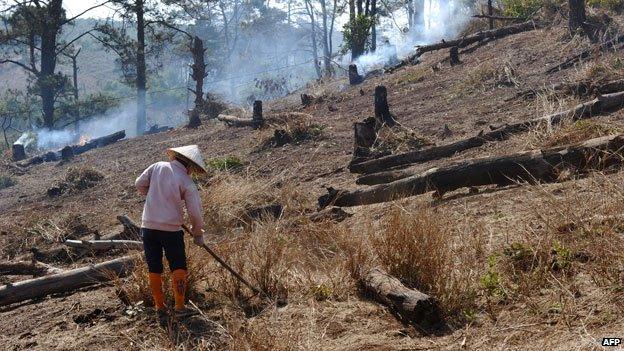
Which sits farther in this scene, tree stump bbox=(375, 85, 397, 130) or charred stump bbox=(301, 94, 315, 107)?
charred stump bbox=(301, 94, 315, 107)

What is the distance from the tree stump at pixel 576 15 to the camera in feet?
55.4

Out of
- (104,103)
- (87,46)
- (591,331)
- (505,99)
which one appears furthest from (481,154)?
(87,46)

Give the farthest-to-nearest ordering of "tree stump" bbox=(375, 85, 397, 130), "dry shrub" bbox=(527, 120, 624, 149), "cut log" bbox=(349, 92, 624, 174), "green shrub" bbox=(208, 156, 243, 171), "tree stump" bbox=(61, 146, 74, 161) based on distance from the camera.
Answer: "tree stump" bbox=(61, 146, 74, 161) → "green shrub" bbox=(208, 156, 243, 171) → "tree stump" bbox=(375, 85, 397, 130) → "cut log" bbox=(349, 92, 624, 174) → "dry shrub" bbox=(527, 120, 624, 149)

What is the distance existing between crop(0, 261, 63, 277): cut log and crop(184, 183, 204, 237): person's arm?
2523 millimetres

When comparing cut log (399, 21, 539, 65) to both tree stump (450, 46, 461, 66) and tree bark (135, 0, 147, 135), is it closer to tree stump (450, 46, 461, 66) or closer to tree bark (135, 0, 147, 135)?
tree stump (450, 46, 461, 66)

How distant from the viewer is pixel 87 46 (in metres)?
92.6

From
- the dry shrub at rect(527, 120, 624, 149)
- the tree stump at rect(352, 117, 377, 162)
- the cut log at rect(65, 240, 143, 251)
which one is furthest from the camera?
the tree stump at rect(352, 117, 377, 162)

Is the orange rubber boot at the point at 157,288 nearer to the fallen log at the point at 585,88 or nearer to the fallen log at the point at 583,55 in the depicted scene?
the fallen log at the point at 585,88

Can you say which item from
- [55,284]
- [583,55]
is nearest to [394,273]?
[55,284]

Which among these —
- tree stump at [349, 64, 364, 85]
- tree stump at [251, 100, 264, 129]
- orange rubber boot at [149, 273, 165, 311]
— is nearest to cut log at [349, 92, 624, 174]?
orange rubber boot at [149, 273, 165, 311]

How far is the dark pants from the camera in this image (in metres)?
5.83

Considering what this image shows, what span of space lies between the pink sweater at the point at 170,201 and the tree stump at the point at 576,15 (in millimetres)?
13037

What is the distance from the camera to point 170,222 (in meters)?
5.81

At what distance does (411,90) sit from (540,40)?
3.40 m
